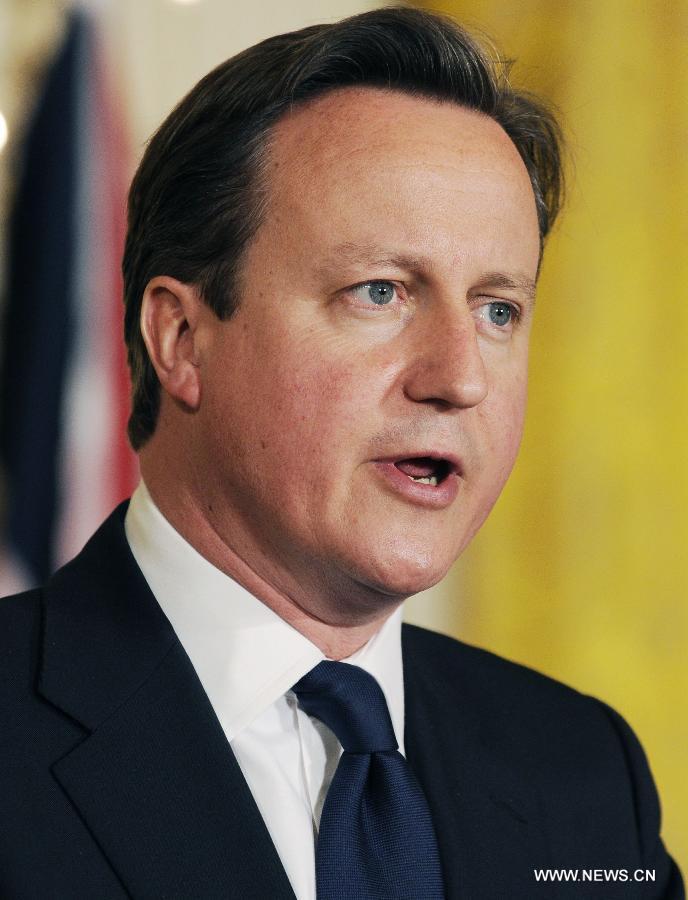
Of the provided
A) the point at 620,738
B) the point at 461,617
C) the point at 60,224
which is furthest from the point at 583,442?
the point at 60,224

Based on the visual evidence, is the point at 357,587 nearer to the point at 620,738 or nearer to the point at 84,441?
the point at 620,738

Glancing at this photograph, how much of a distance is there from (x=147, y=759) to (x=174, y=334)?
510 millimetres

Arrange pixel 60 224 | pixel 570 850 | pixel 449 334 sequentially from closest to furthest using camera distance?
pixel 449 334
pixel 570 850
pixel 60 224

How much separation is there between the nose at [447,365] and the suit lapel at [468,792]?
50cm

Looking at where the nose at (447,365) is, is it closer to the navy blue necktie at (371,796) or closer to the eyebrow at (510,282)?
the eyebrow at (510,282)

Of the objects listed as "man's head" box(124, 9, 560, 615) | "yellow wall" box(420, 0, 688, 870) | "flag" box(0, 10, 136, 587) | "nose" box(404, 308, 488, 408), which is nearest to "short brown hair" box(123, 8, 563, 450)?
"man's head" box(124, 9, 560, 615)

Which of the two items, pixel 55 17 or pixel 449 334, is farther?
pixel 55 17

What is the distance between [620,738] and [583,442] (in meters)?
1.04

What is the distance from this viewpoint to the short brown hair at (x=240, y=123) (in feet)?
5.01

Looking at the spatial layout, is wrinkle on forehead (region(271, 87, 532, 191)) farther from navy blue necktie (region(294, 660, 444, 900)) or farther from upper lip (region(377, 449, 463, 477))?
navy blue necktie (region(294, 660, 444, 900))

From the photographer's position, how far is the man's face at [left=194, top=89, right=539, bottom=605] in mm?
1401

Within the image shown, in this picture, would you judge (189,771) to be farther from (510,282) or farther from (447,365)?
(510,282)

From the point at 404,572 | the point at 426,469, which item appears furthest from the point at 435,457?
the point at 404,572

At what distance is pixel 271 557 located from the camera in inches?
58.6
